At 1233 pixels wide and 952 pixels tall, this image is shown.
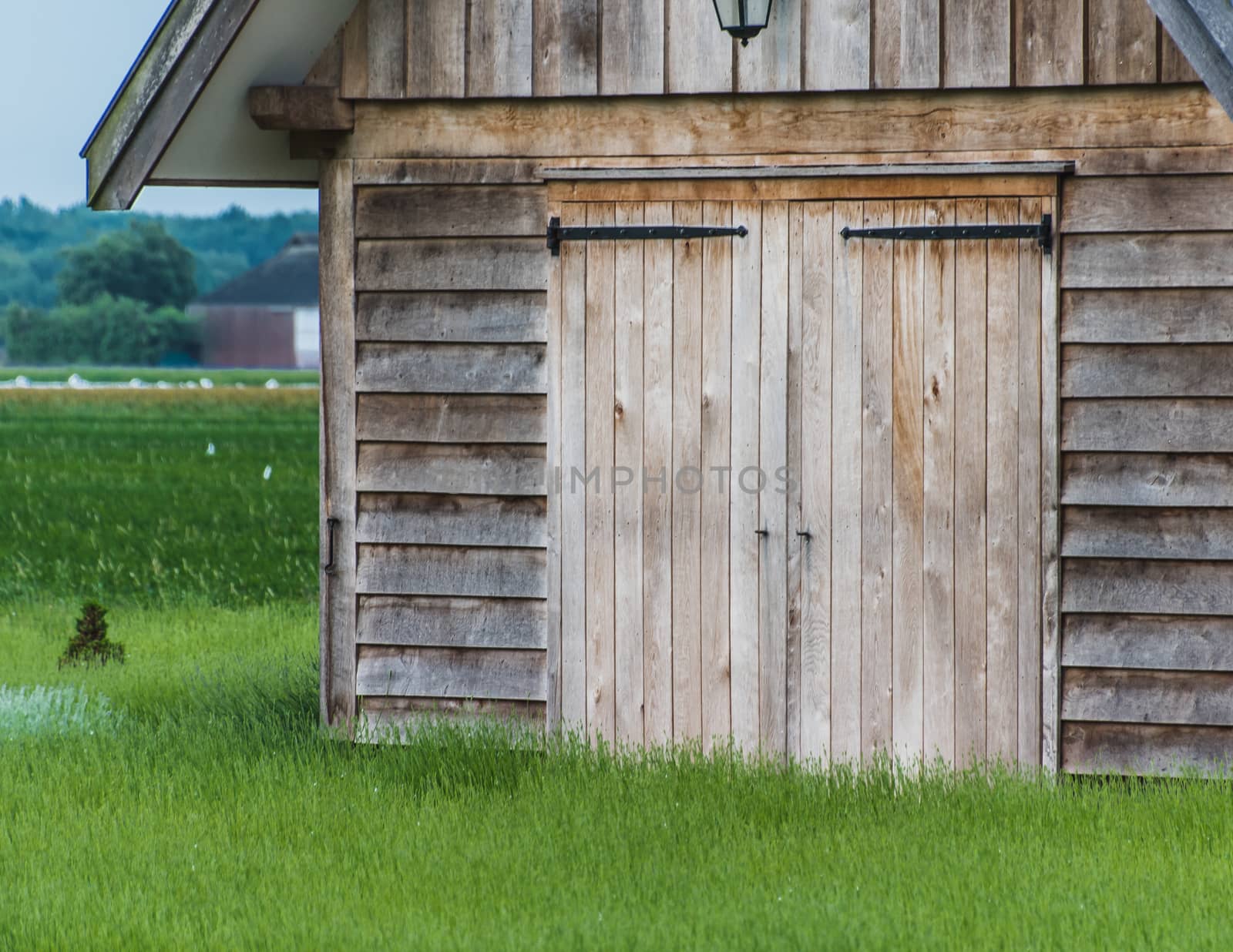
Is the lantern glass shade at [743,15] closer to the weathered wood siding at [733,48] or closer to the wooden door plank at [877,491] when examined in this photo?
the weathered wood siding at [733,48]

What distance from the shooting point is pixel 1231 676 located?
18.8 feet

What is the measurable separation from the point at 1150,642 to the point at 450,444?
2.90 meters

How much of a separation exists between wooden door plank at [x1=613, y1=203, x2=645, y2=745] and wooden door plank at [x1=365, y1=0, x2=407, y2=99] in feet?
3.52

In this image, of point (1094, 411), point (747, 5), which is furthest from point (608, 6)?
point (1094, 411)

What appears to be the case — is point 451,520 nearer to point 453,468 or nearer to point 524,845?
point 453,468

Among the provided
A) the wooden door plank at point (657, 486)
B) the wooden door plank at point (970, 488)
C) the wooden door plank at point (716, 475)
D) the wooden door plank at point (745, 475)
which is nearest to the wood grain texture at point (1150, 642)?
the wooden door plank at point (970, 488)

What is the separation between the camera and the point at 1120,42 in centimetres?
570

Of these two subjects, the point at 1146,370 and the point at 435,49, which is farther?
the point at 435,49

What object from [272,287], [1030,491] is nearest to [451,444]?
[1030,491]

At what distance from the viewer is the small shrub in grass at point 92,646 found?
31.0 ft

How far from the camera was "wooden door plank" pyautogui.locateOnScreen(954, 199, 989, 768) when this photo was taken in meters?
5.83

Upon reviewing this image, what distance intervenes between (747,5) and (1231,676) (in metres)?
3.16

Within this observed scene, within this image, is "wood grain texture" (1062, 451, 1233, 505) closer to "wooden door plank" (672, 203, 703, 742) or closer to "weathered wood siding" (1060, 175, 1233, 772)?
"weathered wood siding" (1060, 175, 1233, 772)

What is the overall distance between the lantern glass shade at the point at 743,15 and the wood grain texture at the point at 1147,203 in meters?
1.35
